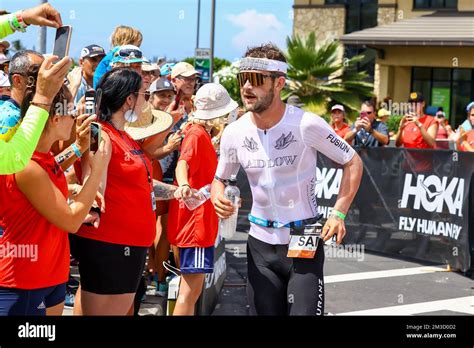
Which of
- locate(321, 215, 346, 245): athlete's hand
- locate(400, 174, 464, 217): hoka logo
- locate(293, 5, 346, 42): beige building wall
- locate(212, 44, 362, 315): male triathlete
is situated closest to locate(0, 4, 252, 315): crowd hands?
locate(212, 44, 362, 315): male triathlete

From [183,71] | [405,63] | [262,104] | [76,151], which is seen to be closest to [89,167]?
[76,151]

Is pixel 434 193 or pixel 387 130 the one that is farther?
pixel 387 130

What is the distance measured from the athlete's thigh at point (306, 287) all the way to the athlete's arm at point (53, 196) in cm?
140

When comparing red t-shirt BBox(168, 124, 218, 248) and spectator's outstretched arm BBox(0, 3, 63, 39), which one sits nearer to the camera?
spectator's outstretched arm BBox(0, 3, 63, 39)

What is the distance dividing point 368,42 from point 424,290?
2229cm

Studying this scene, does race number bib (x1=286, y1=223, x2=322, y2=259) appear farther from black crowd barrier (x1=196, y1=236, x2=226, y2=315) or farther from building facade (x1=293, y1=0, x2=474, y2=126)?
building facade (x1=293, y1=0, x2=474, y2=126)

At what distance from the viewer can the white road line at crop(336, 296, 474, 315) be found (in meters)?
7.99

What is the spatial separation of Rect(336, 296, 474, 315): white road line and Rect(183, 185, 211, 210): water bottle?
2.62 metres

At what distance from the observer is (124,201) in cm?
A: 469

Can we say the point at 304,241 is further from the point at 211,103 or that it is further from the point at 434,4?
the point at 434,4

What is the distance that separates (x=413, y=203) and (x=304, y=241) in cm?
693

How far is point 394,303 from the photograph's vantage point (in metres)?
8.46

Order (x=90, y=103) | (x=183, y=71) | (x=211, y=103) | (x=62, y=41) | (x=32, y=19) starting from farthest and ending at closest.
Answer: (x=183, y=71) → (x=211, y=103) → (x=90, y=103) → (x=32, y=19) → (x=62, y=41)

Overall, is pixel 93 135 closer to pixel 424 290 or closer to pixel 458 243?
pixel 424 290
